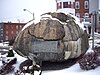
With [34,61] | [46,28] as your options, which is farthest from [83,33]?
[34,61]

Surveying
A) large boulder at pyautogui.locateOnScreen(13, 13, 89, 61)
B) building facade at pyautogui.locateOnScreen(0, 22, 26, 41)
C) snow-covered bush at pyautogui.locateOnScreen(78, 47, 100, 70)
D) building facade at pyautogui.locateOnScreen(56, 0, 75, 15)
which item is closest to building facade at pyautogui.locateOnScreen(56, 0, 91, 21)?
building facade at pyautogui.locateOnScreen(56, 0, 75, 15)

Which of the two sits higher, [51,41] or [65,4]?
[65,4]

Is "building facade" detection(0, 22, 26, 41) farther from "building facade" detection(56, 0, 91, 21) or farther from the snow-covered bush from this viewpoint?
the snow-covered bush

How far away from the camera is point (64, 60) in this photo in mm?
13875

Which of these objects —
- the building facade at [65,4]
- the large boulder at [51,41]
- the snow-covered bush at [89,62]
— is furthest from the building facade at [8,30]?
the snow-covered bush at [89,62]

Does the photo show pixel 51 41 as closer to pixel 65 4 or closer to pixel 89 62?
pixel 89 62

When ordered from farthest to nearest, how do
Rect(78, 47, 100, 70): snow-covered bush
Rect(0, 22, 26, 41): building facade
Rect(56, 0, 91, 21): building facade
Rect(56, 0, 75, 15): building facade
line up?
Rect(0, 22, 26, 41): building facade → Rect(56, 0, 75, 15): building facade → Rect(56, 0, 91, 21): building facade → Rect(78, 47, 100, 70): snow-covered bush

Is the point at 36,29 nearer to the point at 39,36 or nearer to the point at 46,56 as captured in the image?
the point at 39,36

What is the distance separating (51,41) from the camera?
1341 cm

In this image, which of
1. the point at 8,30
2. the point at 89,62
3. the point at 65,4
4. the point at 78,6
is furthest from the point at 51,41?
the point at 8,30

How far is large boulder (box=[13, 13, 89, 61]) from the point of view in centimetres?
1345

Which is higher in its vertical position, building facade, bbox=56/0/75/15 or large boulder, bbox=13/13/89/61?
building facade, bbox=56/0/75/15

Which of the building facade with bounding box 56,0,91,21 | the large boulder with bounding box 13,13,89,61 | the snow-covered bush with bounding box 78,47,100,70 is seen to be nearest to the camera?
the snow-covered bush with bounding box 78,47,100,70

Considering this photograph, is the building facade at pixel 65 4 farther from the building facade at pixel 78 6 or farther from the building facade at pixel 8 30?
the building facade at pixel 8 30
